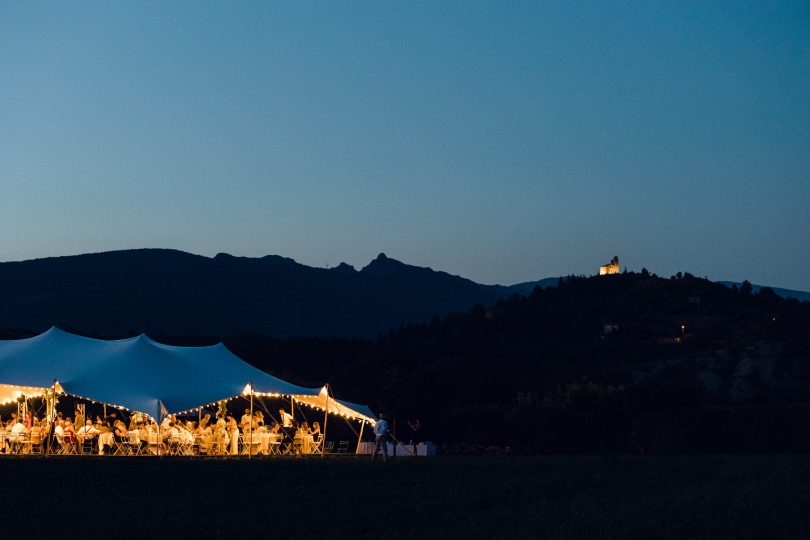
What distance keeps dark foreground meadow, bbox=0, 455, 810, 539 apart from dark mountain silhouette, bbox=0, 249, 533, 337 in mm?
59979

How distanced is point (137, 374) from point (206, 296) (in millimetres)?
72882

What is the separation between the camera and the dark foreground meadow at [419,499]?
1070cm

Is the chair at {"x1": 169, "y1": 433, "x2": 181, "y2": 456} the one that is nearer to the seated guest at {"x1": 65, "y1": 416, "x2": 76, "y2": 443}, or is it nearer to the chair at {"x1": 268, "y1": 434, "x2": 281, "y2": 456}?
the chair at {"x1": 268, "y1": 434, "x2": 281, "y2": 456}

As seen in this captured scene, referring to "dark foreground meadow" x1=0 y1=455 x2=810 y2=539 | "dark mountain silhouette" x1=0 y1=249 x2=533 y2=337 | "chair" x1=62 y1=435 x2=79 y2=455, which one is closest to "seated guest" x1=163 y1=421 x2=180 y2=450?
"chair" x1=62 y1=435 x2=79 y2=455

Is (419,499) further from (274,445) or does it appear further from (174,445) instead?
(274,445)

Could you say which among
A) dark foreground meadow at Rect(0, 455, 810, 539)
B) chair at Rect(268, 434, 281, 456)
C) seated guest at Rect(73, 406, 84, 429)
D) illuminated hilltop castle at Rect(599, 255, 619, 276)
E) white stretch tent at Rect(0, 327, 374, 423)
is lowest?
dark foreground meadow at Rect(0, 455, 810, 539)

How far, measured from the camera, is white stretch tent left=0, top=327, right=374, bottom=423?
2003cm

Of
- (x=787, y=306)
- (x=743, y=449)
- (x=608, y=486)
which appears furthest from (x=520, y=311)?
(x=608, y=486)

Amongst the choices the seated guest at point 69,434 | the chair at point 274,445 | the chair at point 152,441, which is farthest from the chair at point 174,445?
the seated guest at point 69,434

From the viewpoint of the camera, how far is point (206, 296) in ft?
305

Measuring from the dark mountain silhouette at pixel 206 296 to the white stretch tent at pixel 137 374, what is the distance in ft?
172

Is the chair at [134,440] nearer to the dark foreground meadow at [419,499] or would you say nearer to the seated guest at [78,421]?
the seated guest at [78,421]

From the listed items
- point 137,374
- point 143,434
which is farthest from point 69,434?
point 137,374

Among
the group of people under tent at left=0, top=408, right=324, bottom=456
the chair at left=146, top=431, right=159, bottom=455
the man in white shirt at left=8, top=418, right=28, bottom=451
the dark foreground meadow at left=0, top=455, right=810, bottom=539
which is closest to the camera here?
the dark foreground meadow at left=0, top=455, right=810, bottom=539
